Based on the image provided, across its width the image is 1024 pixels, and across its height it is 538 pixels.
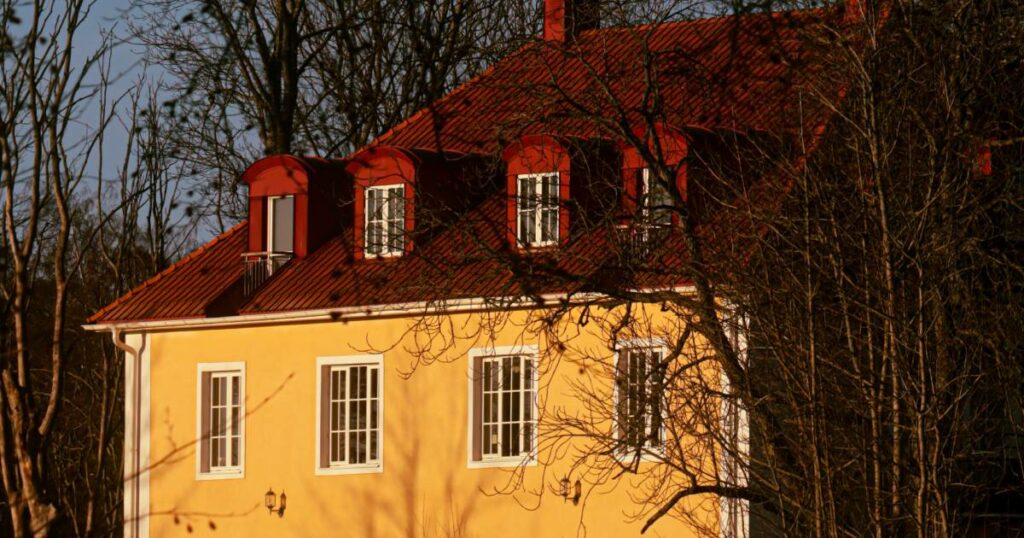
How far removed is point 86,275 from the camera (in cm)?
4266

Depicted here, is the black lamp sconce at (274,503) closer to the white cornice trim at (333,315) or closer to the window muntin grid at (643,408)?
the white cornice trim at (333,315)

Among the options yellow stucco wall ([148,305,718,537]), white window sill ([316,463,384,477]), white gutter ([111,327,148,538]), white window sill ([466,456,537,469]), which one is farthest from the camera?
white gutter ([111,327,148,538])

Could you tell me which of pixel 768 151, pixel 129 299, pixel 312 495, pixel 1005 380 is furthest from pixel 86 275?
pixel 1005 380

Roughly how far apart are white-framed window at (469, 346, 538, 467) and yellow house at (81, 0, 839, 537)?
0.03 metres

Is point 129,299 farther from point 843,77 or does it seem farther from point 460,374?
point 843,77

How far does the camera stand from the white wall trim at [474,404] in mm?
24938

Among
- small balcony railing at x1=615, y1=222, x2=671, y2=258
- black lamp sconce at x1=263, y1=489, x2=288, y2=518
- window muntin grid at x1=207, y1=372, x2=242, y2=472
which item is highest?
small balcony railing at x1=615, y1=222, x2=671, y2=258

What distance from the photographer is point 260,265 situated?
28547mm

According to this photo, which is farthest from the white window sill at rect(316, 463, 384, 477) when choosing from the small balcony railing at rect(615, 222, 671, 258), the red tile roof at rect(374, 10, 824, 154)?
the small balcony railing at rect(615, 222, 671, 258)

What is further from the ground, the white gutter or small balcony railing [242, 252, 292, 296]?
small balcony railing [242, 252, 292, 296]

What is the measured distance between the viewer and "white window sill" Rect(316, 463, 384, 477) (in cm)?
2669

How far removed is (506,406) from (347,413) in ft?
8.76

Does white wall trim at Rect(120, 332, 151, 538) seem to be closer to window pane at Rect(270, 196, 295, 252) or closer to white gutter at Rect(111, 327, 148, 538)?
white gutter at Rect(111, 327, 148, 538)

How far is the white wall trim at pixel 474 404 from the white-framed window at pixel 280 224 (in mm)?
4224
